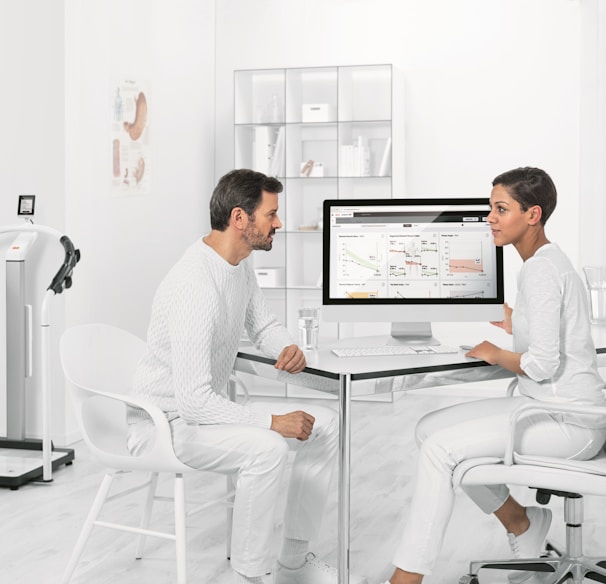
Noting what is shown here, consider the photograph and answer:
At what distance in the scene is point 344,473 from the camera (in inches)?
105

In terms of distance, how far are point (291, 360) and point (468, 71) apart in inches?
157

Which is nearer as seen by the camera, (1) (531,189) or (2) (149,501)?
(1) (531,189)

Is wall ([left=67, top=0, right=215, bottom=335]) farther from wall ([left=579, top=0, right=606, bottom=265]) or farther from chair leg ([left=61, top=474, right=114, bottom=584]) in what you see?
wall ([left=579, top=0, right=606, bottom=265])

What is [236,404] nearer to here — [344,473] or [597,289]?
[344,473]

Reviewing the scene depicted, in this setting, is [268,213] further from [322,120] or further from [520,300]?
[322,120]

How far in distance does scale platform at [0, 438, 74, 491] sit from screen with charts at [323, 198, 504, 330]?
5.76 feet

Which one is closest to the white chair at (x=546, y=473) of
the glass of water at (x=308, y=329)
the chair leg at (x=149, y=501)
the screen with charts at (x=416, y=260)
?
the glass of water at (x=308, y=329)

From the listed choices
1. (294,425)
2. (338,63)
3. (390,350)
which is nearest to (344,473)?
(294,425)

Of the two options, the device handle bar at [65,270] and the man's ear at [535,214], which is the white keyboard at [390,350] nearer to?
the man's ear at [535,214]

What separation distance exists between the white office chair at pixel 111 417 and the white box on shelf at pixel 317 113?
337 centimetres

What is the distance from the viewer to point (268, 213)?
283 cm

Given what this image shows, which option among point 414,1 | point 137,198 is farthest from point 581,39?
point 137,198

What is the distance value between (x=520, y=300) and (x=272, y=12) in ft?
14.3

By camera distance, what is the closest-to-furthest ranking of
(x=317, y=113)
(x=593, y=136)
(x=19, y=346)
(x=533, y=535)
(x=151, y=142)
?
1. (x=533, y=535)
2. (x=19, y=346)
3. (x=151, y=142)
4. (x=593, y=136)
5. (x=317, y=113)
